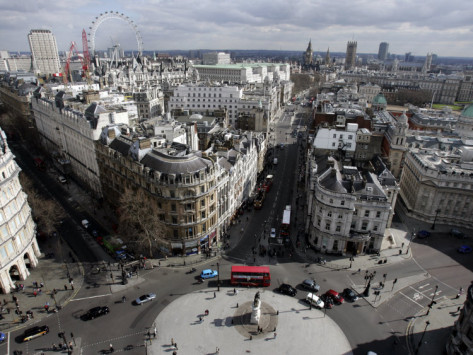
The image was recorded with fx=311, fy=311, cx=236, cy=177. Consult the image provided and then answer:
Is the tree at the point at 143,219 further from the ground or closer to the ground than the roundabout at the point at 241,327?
further from the ground

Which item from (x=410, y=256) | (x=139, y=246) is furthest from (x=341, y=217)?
(x=139, y=246)

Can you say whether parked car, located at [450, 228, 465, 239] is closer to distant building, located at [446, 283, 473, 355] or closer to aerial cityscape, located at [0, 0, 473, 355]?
aerial cityscape, located at [0, 0, 473, 355]

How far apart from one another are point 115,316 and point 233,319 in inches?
787

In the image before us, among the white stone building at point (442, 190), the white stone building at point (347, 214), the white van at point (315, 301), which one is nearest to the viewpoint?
the white van at point (315, 301)

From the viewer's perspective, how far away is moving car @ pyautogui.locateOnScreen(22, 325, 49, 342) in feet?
157

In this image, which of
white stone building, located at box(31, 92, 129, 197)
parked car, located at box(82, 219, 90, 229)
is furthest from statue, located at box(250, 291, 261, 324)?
white stone building, located at box(31, 92, 129, 197)

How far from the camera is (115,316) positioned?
173ft

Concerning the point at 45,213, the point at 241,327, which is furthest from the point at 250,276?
the point at 45,213

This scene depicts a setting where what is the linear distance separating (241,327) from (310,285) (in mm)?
16263

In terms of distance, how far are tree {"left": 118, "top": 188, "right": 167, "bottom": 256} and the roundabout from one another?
15.2m

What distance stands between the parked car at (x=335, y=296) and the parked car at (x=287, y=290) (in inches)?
239

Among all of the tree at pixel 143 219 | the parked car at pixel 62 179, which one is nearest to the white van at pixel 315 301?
the tree at pixel 143 219

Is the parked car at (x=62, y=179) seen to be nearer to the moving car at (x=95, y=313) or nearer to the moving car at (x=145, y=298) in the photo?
the moving car at (x=95, y=313)

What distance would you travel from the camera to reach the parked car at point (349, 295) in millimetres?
56750
